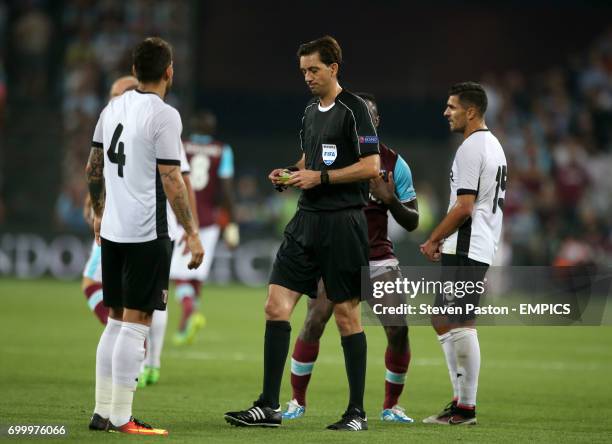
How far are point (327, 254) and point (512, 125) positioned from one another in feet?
64.2

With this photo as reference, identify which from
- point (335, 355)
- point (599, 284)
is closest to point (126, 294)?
point (599, 284)

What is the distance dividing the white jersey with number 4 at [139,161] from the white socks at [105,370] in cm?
62

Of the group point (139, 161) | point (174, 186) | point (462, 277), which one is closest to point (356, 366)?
point (462, 277)

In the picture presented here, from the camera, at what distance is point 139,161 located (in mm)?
7203

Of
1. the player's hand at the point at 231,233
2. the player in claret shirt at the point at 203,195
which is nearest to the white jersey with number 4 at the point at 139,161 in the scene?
the player in claret shirt at the point at 203,195

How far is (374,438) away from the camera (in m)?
7.33

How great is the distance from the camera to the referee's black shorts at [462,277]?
8289mm

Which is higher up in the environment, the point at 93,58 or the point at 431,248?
the point at 93,58

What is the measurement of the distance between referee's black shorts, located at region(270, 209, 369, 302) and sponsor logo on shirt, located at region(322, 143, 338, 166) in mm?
333

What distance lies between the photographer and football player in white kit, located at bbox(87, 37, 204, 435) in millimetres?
7164

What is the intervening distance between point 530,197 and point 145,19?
9071mm

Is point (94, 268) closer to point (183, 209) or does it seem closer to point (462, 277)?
point (183, 209)

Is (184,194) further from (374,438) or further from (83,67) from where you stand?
(83,67)

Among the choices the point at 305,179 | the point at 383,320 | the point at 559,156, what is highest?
the point at 559,156
